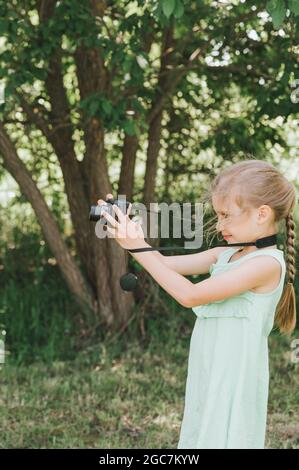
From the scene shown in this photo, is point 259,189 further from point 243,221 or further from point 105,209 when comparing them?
point 105,209

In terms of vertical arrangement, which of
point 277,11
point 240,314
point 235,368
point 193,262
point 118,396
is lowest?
point 118,396

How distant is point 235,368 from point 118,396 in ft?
6.40

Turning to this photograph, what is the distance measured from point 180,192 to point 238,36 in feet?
4.82

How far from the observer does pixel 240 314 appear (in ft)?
6.64

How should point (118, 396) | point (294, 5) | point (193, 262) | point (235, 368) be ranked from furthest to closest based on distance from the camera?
point (118, 396) < point (294, 5) < point (193, 262) < point (235, 368)

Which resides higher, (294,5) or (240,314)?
(294,5)

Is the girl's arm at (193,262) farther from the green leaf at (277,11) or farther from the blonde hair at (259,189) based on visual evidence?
the green leaf at (277,11)

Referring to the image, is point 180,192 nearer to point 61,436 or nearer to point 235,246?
point 61,436

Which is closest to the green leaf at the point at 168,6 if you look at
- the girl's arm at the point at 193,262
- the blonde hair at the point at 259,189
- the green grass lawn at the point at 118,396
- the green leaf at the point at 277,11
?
the green leaf at the point at 277,11

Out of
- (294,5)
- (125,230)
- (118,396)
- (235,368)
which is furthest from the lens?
(118,396)

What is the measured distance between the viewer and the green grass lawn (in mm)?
3389

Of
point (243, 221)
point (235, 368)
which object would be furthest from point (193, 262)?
point (235, 368)

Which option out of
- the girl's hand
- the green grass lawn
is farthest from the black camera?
the green grass lawn

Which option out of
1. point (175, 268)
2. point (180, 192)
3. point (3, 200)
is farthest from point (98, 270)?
point (175, 268)
